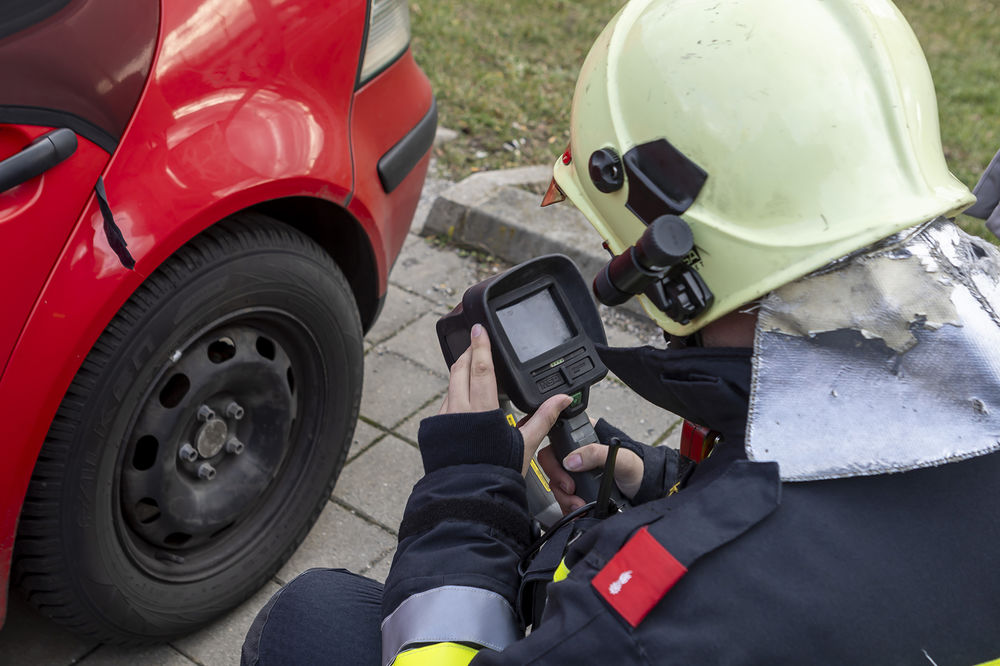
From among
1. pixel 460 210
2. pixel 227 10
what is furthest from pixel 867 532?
pixel 460 210

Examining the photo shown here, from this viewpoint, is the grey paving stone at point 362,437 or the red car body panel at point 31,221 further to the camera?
the grey paving stone at point 362,437

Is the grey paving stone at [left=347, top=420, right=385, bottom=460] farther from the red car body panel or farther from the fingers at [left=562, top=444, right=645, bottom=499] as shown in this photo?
the red car body panel

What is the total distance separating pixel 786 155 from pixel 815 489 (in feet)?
1.41

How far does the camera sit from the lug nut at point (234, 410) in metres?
2.09

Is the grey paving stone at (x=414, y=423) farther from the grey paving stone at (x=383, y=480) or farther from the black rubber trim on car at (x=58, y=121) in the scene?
the black rubber trim on car at (x=58, y=121)

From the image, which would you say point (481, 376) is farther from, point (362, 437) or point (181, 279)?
point (362, 437)

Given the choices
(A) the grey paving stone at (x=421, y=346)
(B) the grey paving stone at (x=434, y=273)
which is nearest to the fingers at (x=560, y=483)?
(A) the grey paving stone at (x=421, y=346)

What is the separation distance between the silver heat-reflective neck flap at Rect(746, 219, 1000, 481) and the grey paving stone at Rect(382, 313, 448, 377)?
2074mm

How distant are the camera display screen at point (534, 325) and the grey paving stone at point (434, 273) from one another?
1727 millimetres

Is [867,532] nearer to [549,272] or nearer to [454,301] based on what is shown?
[549,272]

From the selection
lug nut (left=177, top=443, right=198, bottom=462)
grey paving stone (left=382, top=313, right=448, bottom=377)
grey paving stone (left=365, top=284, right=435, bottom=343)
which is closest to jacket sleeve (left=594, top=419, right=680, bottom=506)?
lug nut (left=177, top=443, right=198, bottom=462)

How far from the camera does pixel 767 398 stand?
1.20m

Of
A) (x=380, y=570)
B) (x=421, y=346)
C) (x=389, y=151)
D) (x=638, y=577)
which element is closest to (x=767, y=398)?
(x=638, y=577)

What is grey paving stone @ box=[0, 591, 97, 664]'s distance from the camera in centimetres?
215
